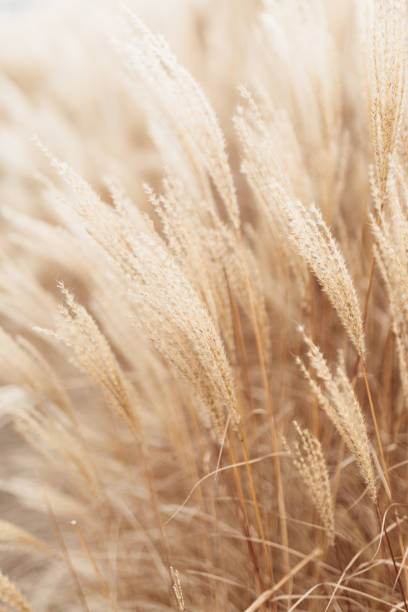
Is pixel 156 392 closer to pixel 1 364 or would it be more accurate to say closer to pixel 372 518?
pixel 1 364

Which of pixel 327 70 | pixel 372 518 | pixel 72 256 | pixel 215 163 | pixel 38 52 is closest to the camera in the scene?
pixel 215 163

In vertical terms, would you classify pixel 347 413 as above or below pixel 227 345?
below

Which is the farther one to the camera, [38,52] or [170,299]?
[38,52]

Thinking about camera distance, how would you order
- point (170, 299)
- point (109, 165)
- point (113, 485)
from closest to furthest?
point (170, 299)
point (113, 485)
point (109, 165)

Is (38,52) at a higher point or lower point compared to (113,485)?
higher

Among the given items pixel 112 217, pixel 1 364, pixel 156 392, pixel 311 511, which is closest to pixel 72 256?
pixel 1 364

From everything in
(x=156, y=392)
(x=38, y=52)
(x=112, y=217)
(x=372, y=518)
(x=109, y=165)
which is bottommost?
(x=372, y=518)

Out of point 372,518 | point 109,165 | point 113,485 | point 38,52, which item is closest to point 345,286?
point 372,518

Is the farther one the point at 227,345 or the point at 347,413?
the point at 227,345
